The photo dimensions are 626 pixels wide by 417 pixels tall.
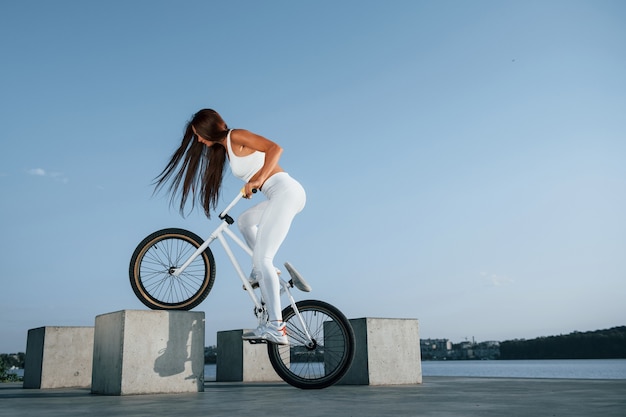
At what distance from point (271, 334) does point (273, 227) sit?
1228 millimetres

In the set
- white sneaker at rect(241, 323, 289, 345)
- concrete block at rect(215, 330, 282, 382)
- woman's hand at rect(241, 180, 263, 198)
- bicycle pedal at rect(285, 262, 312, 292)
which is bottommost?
concrete block at rect(215, 330, 282, 382)

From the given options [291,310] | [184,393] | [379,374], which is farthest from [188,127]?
[379,374]

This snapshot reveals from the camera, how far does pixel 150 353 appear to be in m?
6.64

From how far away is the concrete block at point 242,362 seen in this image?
1109 cm

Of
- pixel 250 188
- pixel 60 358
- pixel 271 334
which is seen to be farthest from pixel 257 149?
pixel 60 358

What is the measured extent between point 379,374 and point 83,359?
5.69m

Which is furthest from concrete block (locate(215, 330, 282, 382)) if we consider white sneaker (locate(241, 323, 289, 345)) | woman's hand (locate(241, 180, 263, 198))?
woman's hand (locate(241, 180, 263, 198))

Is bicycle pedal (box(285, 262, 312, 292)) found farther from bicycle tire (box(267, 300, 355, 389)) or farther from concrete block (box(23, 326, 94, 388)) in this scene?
concrete block (box(23, 326, 94, 388))

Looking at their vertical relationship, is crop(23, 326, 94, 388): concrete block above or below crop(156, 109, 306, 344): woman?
below

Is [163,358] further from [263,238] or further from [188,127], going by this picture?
[188,127]

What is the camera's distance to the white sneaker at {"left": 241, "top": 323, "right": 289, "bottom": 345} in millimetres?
6145

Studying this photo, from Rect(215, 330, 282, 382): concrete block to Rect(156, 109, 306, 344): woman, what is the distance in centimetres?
499

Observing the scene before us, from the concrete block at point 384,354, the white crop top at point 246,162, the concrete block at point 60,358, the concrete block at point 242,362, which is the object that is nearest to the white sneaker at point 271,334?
the white crop top at point 246,162

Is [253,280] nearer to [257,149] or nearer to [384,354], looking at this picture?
[257,149]
